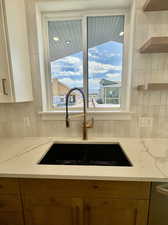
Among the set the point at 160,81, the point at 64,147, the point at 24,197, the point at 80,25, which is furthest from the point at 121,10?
the point at 24,197

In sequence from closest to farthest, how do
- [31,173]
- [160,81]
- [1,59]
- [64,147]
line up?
[31,173] < [1,59] < [160,81] < [64,147]

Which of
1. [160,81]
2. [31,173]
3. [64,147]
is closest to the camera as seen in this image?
[31,173]

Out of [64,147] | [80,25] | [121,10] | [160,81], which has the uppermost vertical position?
[121,10]

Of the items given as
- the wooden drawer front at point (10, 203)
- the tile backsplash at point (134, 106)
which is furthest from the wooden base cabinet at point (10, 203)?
the tile backsplash at point (134, 106)

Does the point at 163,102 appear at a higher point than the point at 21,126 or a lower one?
higher

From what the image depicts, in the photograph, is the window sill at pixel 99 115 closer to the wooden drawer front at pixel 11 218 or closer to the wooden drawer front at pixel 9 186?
the wooden drawer front at pixel 9 186

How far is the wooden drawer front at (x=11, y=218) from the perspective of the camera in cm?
92

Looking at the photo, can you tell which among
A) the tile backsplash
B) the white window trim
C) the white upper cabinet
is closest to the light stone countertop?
the tile backsplash

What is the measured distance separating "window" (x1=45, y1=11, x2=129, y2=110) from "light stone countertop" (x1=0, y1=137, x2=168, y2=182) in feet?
1.69

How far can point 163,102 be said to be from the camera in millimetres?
1287

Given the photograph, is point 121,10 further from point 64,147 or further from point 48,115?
point 64,147

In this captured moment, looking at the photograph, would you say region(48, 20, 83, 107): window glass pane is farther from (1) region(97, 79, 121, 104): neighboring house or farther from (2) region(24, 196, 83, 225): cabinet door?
(2) region(24, 196, 83, 225): cabinet door

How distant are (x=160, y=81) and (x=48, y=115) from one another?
3.90 feet

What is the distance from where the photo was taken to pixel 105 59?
55.7 inches
